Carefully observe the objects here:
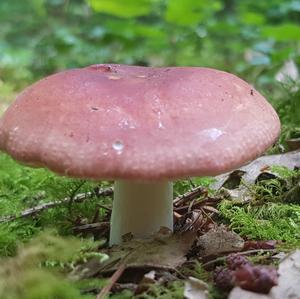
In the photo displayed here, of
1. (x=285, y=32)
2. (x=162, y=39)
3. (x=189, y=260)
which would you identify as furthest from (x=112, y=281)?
(x=162, y=39)

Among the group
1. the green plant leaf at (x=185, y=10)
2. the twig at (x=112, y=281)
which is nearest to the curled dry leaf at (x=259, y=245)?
the twig at (x=112, y=281)

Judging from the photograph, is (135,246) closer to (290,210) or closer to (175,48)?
(290,210)

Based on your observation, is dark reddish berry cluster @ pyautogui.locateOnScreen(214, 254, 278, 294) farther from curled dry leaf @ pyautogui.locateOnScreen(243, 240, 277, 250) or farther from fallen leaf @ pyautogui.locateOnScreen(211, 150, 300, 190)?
fallen leaf @ pyautogui.locateOnScreen(211, 150, 300, 190)

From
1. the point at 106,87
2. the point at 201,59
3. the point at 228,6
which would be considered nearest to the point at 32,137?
the point at 106,87

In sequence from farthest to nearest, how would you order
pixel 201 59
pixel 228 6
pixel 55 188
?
pixel 228 6 → pixel 201 59 → pixel 55 188

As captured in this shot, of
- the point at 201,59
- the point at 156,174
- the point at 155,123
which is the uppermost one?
the point at 155,123

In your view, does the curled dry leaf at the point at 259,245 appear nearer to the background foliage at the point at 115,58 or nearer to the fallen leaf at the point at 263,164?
the background foliage at the point at 115,58
